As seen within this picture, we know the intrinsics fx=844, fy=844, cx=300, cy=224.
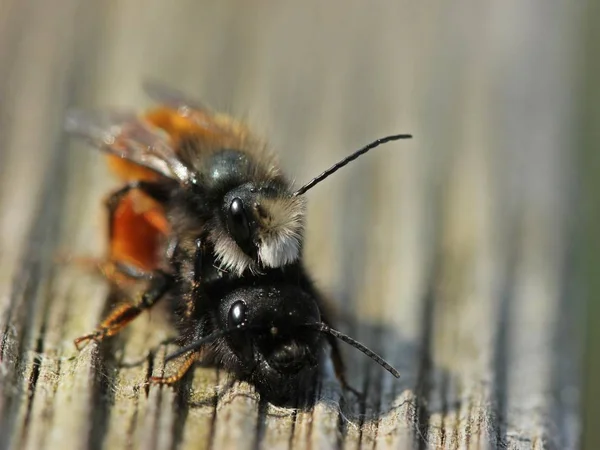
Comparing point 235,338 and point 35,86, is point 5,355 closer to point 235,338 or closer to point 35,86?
point 235,338

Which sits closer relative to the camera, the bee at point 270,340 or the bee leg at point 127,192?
the bee at point 270,340

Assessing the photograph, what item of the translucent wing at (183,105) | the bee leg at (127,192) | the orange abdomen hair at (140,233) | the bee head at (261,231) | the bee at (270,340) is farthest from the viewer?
the translucent wing at (183,105)

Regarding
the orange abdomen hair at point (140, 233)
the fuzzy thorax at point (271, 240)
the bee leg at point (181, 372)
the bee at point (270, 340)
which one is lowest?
the bee leg at point (181, 372)

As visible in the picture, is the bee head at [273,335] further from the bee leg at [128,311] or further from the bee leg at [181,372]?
the bee leg at [128,311]

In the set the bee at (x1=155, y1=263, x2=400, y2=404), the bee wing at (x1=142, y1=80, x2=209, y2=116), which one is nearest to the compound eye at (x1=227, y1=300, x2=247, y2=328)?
the bee at (x1=155, y1=263, x2=400, y2=404)

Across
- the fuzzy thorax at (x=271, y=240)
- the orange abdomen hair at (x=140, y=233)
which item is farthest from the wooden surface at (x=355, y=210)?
the fuzzy thorax at (x=271, y=240)

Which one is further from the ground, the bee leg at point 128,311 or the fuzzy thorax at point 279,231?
the fuzzy thorax at point 279,231
